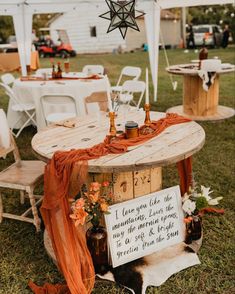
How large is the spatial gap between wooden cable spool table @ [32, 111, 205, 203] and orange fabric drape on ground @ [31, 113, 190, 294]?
0.09 metres

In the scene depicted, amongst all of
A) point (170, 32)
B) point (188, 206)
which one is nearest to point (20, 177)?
point (188, 206)

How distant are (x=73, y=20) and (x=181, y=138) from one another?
2372 cm

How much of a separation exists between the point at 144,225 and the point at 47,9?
23.3 ft

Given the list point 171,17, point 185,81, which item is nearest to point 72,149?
point 185,81

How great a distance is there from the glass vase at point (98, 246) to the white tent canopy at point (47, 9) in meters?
5.54

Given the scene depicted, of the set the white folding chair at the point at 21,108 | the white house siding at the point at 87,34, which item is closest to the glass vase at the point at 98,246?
the white folding chair at the point at 21,108

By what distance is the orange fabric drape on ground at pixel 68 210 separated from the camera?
2455mm

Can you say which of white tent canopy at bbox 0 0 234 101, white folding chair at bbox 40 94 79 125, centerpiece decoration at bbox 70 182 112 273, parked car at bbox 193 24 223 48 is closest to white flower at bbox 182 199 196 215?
centerpiece decoration at bbox 70 182 112 273

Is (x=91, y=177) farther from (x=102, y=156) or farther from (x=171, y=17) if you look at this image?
(x=171, y=17)

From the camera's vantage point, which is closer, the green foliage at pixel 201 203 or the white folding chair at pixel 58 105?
the green foliage at pixel 201 203

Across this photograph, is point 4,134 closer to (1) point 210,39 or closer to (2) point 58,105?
(2) point 58,105

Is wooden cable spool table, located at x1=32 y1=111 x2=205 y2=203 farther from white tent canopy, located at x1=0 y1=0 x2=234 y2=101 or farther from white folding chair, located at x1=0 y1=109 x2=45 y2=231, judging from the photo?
white tent canopy, located at x1=0 y1=0 x2=234 y2=101

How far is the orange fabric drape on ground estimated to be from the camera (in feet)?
8.05

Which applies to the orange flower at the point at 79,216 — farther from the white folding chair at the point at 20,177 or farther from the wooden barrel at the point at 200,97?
the wooden barrel at the point at 200,97
